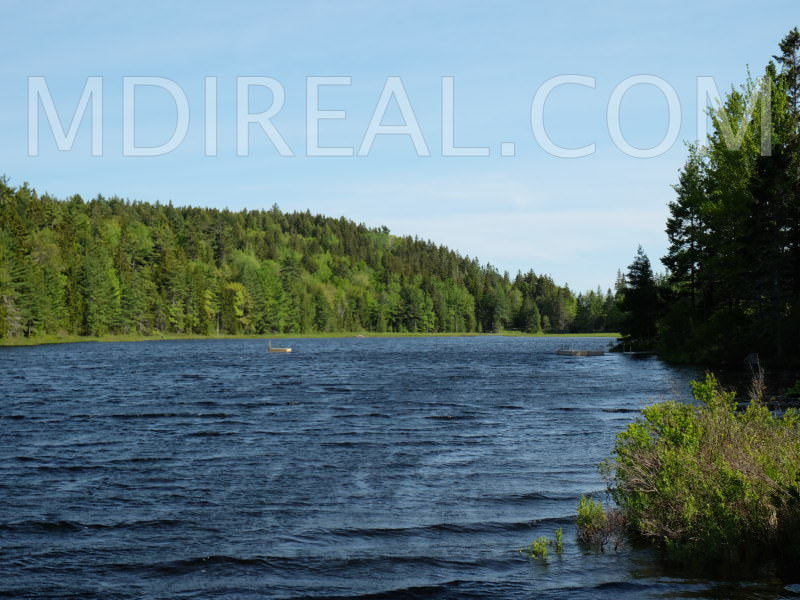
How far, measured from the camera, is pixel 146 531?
17500 millimetres

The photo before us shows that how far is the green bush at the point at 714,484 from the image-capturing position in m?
13.3

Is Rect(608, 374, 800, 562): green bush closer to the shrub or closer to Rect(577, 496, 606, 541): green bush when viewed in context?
Rect(577, 496, 606, 541): green bush

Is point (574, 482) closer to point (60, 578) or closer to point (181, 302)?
point (60, 578)

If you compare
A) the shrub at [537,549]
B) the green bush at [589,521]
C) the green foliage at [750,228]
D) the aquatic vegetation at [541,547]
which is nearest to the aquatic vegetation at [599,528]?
the green bush at [589,521]

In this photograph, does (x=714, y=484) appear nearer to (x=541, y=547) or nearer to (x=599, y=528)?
(x=599, y=528)

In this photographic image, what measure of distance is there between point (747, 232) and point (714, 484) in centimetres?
4811

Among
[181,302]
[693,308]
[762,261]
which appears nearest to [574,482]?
[762,261]

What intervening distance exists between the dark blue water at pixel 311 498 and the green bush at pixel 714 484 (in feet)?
2.93

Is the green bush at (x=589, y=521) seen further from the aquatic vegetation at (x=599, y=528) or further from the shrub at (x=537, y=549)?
the shrub at (x=537, y=549)

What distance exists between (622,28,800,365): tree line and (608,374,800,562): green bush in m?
42.0

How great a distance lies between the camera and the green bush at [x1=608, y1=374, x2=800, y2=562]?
13.3 meters

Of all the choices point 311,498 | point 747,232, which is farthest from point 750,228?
point 311,498

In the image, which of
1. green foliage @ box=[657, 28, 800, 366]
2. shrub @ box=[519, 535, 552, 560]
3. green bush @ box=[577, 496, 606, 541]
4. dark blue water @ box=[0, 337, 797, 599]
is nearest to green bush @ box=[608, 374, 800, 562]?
green bush @ box=[577, 496, 606, 541]

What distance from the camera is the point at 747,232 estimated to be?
56.7m
